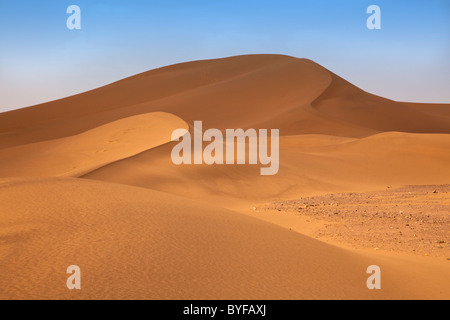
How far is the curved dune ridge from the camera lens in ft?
12.8

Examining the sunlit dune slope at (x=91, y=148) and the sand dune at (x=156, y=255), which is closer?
the sand dune at (x=156, y=255)

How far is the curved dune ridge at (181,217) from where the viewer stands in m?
3.91

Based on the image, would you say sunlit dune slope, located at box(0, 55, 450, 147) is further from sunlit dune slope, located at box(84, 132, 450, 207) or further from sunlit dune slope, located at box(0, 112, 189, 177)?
sunlit dune slope, located at box(84, 132, 450, 207)

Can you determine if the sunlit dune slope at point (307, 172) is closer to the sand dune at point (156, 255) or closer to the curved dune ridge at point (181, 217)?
the curved dune ridge at point (181, 217)

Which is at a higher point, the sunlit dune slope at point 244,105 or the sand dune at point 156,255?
the sunlit dune slope at point 244,105

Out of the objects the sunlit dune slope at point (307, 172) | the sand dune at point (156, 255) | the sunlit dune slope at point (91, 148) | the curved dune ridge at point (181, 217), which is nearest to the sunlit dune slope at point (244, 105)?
the curved dune ridge at point (181, 217)

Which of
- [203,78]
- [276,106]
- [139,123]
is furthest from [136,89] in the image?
[139,123]

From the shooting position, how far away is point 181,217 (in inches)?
223

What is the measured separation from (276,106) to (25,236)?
4106cm

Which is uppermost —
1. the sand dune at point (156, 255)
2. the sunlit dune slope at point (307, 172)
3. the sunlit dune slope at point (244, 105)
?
the sunlit dune slope at point (244, 105)

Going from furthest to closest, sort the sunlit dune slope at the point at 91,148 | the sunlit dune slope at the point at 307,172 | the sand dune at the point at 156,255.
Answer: the sunlit dune slope at the point at 91,148, the sunlit dune slope at the point at 307,172, the sand dune at the point at 156,255
